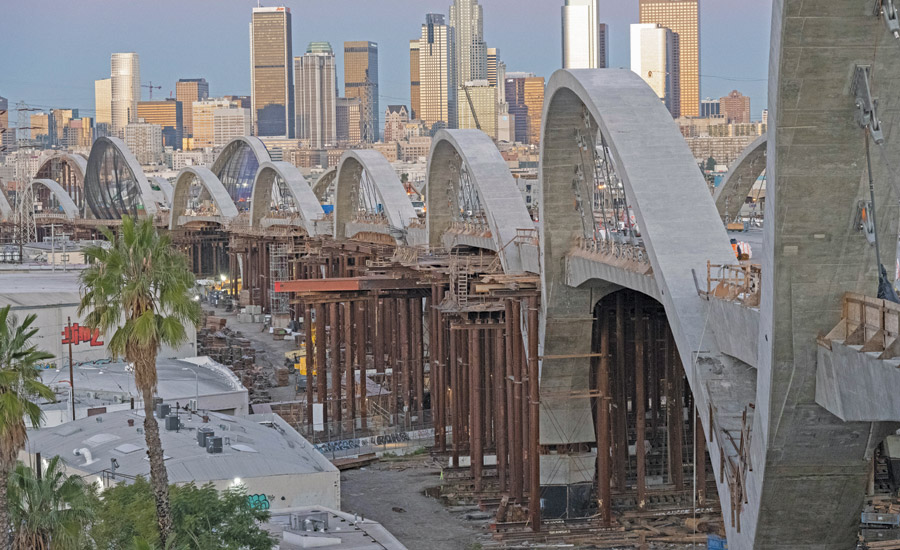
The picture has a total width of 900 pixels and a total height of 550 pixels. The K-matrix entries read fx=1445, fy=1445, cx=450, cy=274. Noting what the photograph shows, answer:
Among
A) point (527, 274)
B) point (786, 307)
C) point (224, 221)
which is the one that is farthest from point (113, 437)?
point (224, 221)

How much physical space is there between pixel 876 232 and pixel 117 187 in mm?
160356

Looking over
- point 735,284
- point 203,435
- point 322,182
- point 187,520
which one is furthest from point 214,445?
point 322,182

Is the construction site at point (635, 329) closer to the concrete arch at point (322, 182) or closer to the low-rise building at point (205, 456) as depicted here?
the low-rise building at point (205, 456)

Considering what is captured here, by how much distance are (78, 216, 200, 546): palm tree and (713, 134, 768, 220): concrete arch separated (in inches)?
1730

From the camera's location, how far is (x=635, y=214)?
35406 mm

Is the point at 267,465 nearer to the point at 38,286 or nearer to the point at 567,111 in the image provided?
the point at 567,111

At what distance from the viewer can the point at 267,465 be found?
41875 mm

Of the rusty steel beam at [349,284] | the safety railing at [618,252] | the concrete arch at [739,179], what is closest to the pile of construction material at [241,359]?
the rusty steel beam at [349,284]

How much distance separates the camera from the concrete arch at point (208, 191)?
132 meters

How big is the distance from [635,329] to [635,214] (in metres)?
13.2

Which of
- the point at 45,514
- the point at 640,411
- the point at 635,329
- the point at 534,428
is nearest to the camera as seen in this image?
the point at 45,514

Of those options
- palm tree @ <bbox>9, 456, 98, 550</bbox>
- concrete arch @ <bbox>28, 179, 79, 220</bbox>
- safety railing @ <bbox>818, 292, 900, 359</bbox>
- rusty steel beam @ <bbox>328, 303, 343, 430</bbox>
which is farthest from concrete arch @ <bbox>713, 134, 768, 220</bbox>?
concrete arch @ <bbox>28, 179, 79, 220</bbox>

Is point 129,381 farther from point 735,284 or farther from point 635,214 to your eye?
point 735,284

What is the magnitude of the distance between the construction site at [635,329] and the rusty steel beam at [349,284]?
0.13 m
